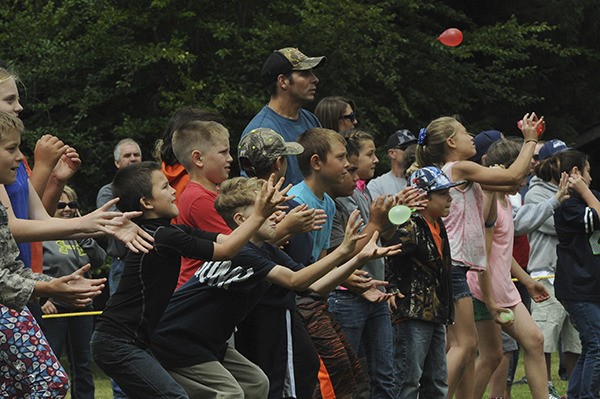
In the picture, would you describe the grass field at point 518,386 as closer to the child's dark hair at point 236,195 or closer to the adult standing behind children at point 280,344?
the adult standing behind children at point 280,344

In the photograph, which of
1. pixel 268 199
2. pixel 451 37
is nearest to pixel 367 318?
pixel 268 199

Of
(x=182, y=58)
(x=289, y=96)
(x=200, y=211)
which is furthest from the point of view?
(x=182, y=58)

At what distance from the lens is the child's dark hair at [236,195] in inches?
270

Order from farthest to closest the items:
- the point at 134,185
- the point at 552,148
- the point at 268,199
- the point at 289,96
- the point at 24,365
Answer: the point at 552,148 < the point at 289,96 < the point at 134,185 < the point at 268,199 < the point at 24,365

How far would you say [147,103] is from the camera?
17.2m

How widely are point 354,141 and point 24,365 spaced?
3.68 metres

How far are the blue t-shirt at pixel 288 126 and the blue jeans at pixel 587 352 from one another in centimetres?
261

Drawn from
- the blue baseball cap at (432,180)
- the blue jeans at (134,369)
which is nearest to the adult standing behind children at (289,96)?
the blue baseball cap at (432,180)

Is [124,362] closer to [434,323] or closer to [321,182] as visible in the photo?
[321,182]

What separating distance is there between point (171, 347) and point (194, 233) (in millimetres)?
644

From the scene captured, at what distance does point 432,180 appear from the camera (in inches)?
327

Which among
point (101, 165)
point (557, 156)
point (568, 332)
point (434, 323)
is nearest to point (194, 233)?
point (434, 323)

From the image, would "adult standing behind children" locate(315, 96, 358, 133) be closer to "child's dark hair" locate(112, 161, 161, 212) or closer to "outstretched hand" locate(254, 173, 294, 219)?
"child's dark hair" locate(112, 161, 161, 212)

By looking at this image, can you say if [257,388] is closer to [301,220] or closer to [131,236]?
[301,220]
